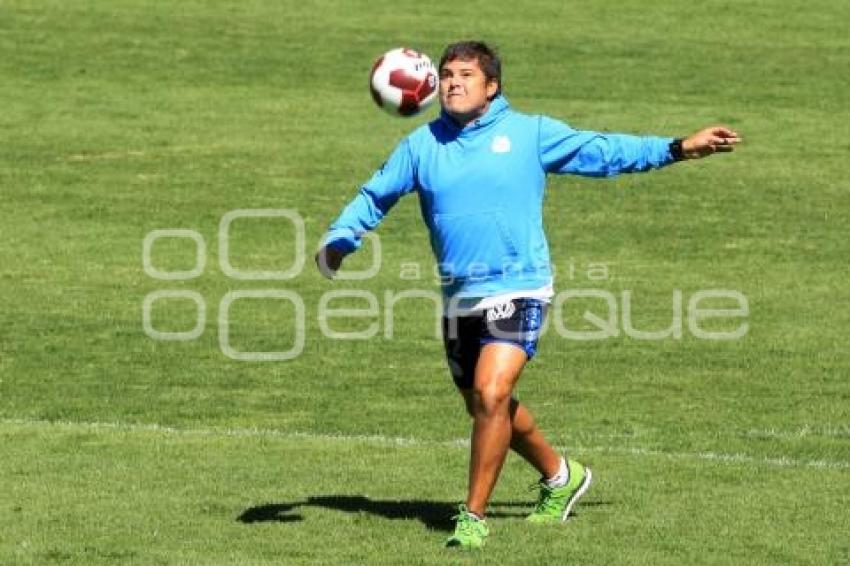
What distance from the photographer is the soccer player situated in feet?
32.7

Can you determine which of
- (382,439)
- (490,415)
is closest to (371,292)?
(382,439)

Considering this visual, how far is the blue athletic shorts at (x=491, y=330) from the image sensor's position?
1005cm

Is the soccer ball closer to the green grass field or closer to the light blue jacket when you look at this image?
the light blue jacket

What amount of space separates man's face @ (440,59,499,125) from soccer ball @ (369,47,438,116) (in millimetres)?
1025

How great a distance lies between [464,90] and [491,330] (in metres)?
1.12

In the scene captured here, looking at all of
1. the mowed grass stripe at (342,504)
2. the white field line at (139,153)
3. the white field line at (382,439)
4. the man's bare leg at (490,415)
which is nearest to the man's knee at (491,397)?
the man's bare leg at (490,415)

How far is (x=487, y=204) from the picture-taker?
32.9 feet

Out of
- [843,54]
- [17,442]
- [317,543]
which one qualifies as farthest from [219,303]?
[843,54]

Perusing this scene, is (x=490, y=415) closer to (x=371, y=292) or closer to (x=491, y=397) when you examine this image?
(x=491, y=397)

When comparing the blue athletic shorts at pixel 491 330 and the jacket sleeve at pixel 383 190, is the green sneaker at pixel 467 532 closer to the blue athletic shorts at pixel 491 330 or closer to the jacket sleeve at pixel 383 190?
the blue athletic shorts at pixel 491 330

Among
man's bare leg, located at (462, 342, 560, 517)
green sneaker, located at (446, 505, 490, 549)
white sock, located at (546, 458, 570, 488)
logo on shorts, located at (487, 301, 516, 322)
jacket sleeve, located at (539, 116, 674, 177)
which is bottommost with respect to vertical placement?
green sneaker, located at (446, 505, 490, 549)

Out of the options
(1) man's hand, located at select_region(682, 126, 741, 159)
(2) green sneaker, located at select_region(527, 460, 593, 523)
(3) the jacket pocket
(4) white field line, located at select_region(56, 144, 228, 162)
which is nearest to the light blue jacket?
(3) the jacket pocket

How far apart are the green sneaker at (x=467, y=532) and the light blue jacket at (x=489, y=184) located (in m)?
1.04

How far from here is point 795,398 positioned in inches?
611
